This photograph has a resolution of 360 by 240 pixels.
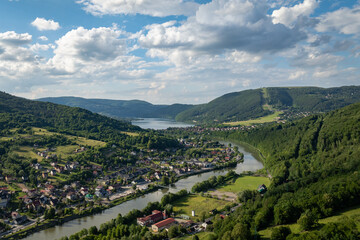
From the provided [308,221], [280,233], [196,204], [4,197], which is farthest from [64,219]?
[308,221]

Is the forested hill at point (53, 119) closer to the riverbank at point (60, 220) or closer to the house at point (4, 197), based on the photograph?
the house at point (4, 197)

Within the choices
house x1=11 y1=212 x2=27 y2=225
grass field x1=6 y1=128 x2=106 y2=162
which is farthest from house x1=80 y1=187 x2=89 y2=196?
grass field x1=6 y1=128 x2=106 y2=162

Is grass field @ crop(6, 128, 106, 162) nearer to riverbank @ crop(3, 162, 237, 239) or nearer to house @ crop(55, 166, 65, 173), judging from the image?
house @ crop(55, 166, 65, 173)

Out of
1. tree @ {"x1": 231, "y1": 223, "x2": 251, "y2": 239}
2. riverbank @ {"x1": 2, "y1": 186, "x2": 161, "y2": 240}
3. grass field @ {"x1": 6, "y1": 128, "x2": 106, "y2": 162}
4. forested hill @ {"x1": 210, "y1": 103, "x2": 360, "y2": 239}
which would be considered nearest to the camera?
tree @ {"x1": 231, "y1": 223, "x2": 251, "y2": 239}

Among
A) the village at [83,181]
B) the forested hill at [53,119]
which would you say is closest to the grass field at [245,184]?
the village at [83,181]

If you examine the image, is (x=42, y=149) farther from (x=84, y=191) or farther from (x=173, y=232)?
(x=173, y=232)

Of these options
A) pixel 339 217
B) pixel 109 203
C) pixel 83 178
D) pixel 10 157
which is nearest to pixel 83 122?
pixel 10 157
